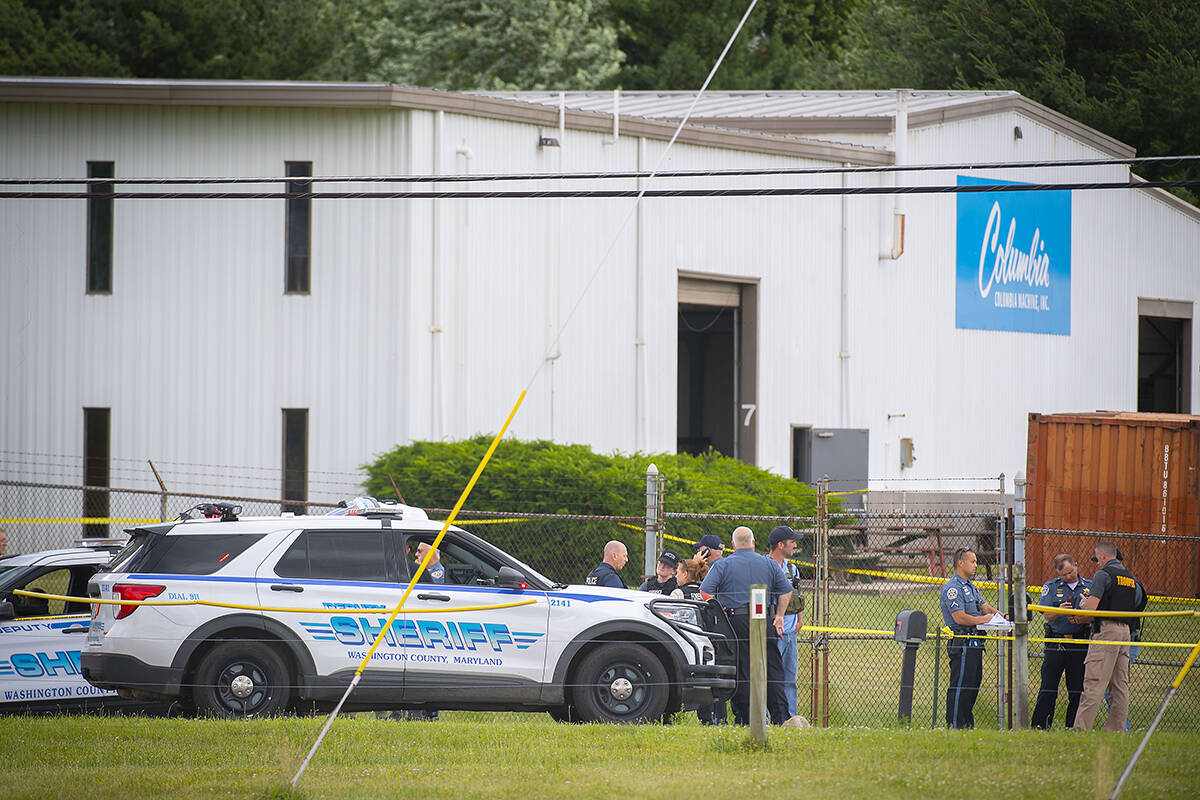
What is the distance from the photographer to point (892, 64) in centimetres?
5184

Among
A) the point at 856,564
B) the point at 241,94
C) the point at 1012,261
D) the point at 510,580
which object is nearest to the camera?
the point at 510,580

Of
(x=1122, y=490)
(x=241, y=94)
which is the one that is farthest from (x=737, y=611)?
(x=241, y=94)

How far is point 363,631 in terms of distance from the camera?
11602mm

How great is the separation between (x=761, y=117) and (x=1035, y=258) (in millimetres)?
6356

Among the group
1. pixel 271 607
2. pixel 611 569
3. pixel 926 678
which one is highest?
pixel 611 569

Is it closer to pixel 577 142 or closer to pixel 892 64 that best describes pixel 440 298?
pixel 577 142

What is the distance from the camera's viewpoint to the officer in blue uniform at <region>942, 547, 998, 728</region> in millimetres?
13109

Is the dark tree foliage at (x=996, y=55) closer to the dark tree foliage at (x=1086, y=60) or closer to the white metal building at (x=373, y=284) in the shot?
the dark tree foliage at (x=1086, y=60)

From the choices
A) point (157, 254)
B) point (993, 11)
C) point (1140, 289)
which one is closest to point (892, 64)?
point (993, 11)

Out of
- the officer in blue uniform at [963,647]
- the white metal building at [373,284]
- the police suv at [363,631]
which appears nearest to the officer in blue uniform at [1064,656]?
the officer in blue uniform at [963,647]

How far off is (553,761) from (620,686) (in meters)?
1.99

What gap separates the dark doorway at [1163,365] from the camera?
35812 millimetres

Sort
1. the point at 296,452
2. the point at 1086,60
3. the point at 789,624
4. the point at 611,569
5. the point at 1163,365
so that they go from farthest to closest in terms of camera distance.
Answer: the point at 1086,60 < the point at 1163,365 < the point at 296,452 < the point at 611,569 < the point at 789,624

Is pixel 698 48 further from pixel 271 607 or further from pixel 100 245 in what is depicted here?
pixel 271 607
